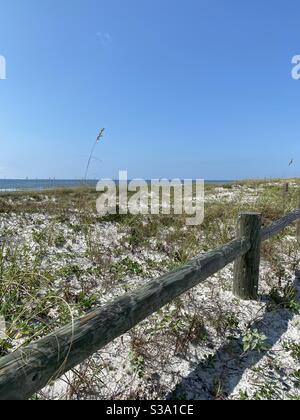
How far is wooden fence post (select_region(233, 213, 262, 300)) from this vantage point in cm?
356

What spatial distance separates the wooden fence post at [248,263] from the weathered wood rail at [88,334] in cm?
44

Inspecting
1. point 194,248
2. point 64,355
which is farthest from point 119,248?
point 64,355

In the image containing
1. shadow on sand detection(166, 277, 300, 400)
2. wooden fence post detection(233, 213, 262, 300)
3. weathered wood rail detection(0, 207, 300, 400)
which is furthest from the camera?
wooden fence post detection(233, 213, 262, 300)

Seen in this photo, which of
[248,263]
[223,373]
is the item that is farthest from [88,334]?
[248,263]

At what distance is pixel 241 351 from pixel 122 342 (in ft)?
3.36

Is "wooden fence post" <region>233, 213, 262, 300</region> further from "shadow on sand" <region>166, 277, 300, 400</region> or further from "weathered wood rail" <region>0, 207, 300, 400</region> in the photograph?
"shadow on sand" <region>166, 277, 300, 400</region>

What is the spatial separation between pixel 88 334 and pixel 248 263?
7.79ft

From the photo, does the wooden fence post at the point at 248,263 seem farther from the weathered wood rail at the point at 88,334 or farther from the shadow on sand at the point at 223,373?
the shadow on sand at the point at 223,373

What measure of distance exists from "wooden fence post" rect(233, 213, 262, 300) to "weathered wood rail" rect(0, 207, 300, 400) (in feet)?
1.43

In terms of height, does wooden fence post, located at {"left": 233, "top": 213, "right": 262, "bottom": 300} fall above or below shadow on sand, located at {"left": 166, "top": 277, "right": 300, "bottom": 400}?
above

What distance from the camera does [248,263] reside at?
3.60 meters

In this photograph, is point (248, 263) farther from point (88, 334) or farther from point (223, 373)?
point (88, 334)

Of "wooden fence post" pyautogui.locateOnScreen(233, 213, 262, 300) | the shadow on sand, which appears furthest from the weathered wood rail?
the shadow on sand

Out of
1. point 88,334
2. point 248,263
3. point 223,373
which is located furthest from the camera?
point 248,263
